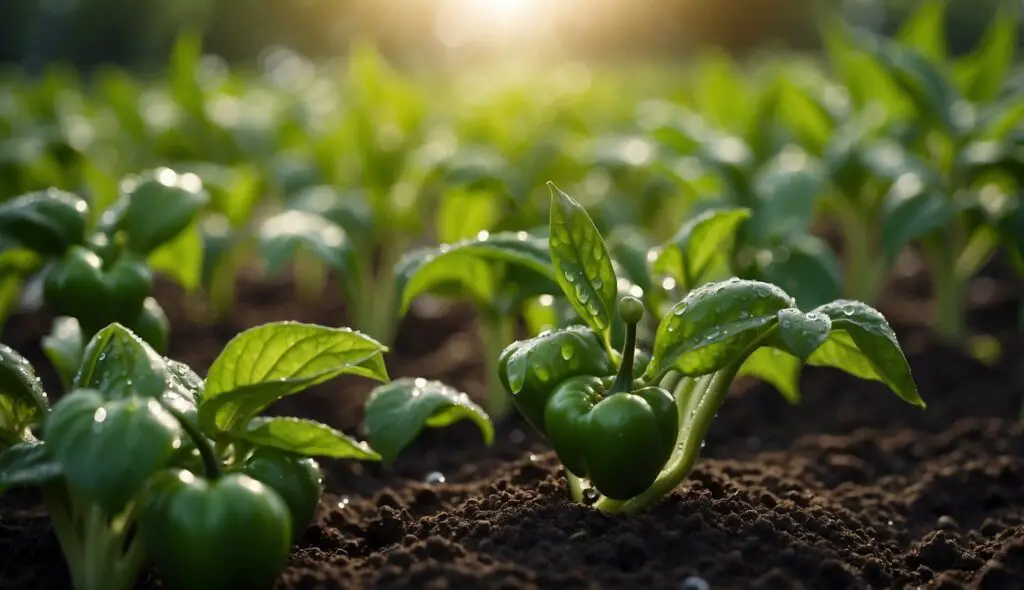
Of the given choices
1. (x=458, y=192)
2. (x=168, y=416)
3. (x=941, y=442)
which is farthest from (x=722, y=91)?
(x=168, y=416)

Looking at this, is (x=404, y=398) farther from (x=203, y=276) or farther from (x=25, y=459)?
(x=203, y=276)

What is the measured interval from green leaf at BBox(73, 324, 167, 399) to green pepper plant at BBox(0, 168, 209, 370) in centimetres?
57

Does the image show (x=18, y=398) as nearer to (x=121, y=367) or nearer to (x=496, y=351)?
(x=121, y=367)

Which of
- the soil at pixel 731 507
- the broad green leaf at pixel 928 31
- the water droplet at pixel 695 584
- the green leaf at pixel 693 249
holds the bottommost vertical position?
the soil at pixel 731 507

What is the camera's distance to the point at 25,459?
1.53 m

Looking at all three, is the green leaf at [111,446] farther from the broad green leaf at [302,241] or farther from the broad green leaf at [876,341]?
the broad green leaf at [302,241]

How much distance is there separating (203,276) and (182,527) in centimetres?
231

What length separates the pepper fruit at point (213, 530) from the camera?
146 cm

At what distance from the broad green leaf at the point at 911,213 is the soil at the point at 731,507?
46 centimetres

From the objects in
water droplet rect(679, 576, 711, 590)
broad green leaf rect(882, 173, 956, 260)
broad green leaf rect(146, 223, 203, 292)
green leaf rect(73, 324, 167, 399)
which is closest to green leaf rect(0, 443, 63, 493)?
green leaf rect(73, 324, 167, 399)

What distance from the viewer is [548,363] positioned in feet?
5.68

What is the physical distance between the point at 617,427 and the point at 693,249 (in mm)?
A: 718

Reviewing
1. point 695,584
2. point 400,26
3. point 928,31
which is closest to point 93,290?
point 695,584

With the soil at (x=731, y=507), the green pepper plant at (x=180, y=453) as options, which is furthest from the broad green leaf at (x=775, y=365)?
the green pepper plant at (x=180, y=453)
